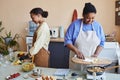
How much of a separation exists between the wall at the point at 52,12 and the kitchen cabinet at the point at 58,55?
59 centimetres

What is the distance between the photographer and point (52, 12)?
4281 millimetres

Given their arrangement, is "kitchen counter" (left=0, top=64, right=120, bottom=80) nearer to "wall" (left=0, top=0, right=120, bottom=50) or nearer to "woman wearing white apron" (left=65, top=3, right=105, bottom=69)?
"woman wearing white apron" (left=65, top=3, right=105, bottom=69)

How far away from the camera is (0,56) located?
2.23 m

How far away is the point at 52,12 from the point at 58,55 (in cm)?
98

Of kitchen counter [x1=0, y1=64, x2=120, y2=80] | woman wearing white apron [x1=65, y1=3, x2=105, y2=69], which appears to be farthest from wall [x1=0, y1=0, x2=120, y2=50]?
kitchen counter [x1=0, y1=64, x2=120, y2=80]

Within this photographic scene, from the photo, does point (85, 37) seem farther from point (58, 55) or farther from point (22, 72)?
point (58, 55)

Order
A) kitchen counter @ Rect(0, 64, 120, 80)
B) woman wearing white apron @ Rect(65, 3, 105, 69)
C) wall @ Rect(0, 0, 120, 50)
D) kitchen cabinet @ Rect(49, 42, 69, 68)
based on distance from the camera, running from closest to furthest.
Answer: kitchen counter @ Rect(0, 64, 120, 80) → woman wearing white apron @ Rect(65, 3, 105, 69) → kitchen cabinet @ Rect(49, 42, 69, 68) → wall @ Rect(0, 0, 120, 50)

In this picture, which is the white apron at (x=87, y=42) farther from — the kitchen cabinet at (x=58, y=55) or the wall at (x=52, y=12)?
the wall at (x=52, y=12)

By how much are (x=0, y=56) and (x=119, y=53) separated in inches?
65.2

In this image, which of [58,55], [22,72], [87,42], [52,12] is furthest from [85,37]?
[52,12]

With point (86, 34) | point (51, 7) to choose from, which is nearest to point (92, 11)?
point (86, 34)

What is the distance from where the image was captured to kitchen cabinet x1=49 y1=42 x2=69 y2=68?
3.90 metres

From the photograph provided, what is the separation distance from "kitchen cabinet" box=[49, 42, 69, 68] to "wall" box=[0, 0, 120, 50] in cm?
59

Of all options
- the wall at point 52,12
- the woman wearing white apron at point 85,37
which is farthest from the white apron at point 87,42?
the wall at point 52,12
